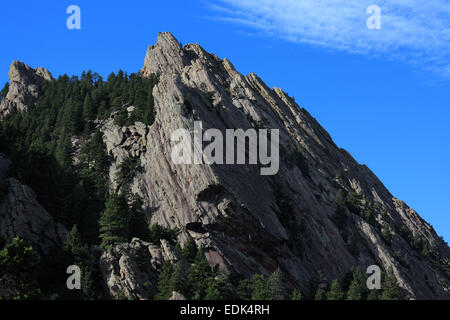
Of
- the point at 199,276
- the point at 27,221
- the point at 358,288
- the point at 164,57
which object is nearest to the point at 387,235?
the point at 358,288

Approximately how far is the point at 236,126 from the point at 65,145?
2795 cm

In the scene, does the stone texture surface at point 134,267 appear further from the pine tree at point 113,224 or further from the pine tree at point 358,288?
the pine tree at point 358,288

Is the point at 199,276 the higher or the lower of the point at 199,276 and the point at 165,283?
the higher

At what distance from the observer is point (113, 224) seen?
310 feet

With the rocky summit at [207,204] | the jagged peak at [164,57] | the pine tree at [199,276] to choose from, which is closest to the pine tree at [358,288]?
the rocky summit at [207,204]

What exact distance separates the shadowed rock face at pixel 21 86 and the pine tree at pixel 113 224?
68907 millimetres

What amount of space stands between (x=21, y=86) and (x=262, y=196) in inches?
3116

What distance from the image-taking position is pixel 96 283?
86.6m

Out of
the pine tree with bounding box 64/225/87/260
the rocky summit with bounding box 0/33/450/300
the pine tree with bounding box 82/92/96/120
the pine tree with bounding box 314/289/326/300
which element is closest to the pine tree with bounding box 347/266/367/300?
the pine tree with bounding box 314/289/326/300

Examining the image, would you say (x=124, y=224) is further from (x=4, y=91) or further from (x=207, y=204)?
(x=4, y=91)

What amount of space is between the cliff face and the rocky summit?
0.22 metres

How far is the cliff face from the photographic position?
331 feet
